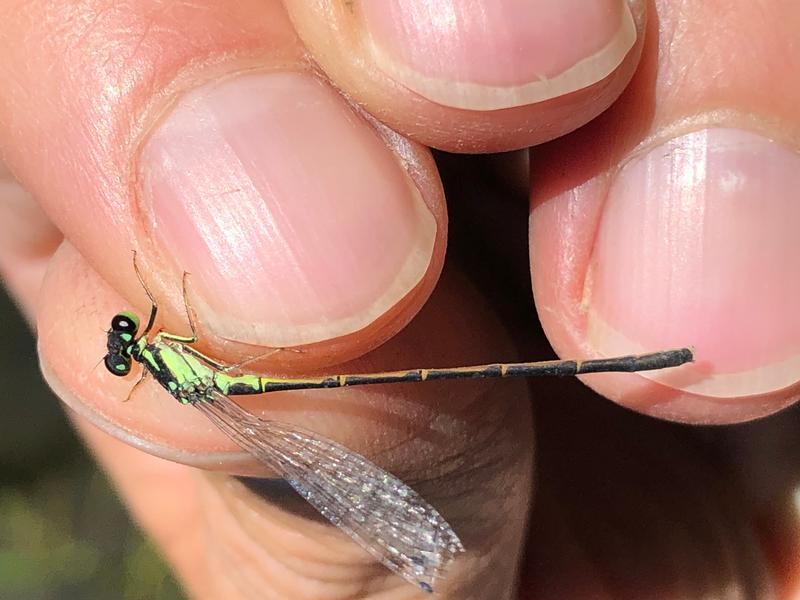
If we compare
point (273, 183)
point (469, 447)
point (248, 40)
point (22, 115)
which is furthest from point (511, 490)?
point (22, 115)

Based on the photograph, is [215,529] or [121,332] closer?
[121,332]

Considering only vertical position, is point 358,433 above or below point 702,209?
below

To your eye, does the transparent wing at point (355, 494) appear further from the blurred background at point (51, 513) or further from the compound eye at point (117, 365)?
the blurred background at point (51, 513)

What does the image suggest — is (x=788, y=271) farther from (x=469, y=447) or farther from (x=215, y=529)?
(x=215, y=529)

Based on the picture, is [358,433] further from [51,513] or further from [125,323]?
[51,513]

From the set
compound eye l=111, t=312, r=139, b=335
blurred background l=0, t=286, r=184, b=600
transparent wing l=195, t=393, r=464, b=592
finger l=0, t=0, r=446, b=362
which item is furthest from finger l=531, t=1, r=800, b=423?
blurred background l=0, t=286, r=184, b=600

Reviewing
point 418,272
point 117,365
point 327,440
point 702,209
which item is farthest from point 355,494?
point 702,209
